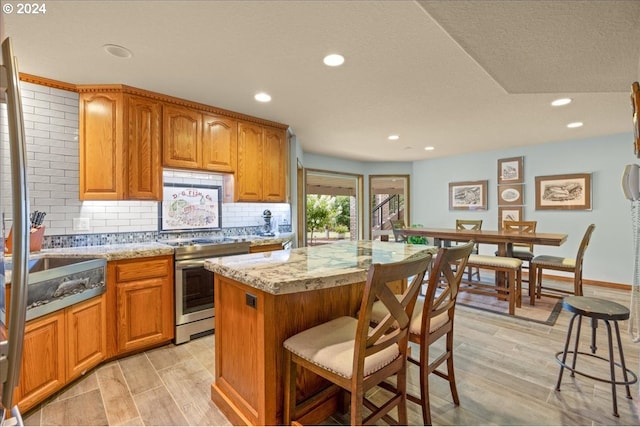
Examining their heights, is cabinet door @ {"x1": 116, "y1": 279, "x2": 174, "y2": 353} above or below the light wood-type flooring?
above

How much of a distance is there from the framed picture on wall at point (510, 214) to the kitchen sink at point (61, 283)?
5806 millimetres

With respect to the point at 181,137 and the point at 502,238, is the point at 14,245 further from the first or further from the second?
the point at 502,238

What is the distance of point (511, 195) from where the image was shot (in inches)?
211

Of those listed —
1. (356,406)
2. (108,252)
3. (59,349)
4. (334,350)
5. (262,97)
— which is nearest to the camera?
(356,406)

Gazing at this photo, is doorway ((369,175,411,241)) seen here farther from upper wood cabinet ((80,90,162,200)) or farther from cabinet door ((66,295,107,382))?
cabinet door ((66,295,107,382))

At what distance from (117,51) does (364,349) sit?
243 centimetres

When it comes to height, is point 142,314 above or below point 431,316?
below

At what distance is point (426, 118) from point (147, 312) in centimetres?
356

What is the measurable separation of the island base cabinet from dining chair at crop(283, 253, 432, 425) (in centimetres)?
8

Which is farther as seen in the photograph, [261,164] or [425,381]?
[261,164]

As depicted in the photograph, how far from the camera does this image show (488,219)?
5.67 metres

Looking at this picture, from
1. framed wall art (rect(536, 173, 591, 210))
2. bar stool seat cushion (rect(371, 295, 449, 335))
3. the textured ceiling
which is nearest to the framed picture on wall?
framed wall art (rect(536, 173, 591, 210))

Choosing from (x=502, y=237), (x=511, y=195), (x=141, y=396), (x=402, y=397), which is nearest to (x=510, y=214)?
(x=511, y=195)

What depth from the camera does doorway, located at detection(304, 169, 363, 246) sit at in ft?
20.8
